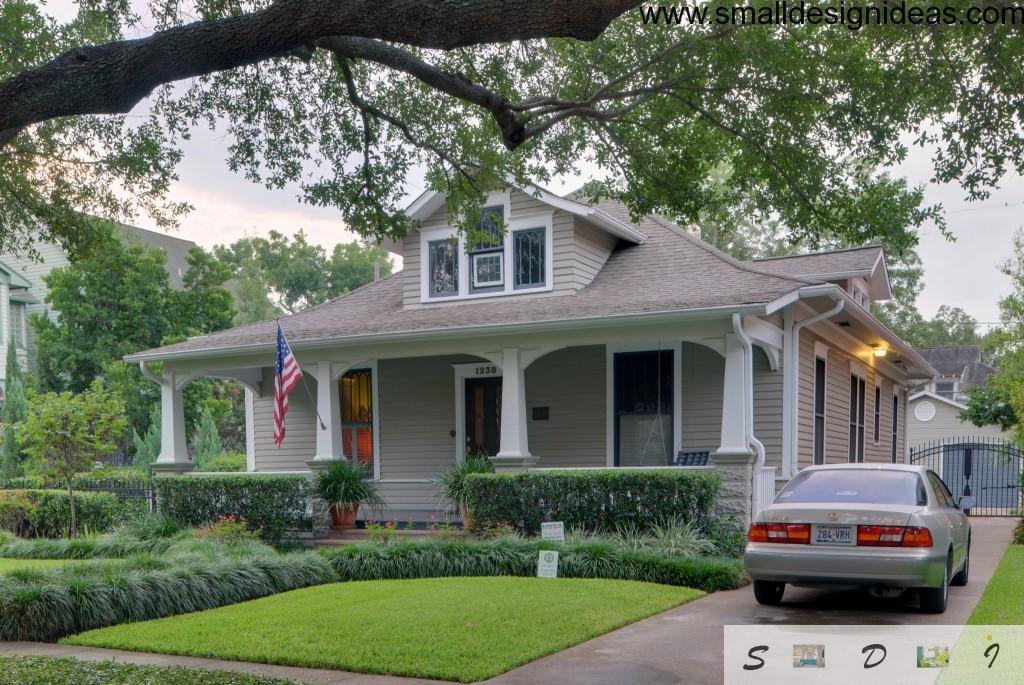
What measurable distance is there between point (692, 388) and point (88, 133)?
929 centimetres

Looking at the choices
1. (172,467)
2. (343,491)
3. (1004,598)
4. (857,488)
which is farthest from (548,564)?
(172,467)

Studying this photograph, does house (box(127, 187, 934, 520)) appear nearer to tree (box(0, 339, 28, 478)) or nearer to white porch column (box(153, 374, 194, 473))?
white porch column (box(153, 374, 194, 473))

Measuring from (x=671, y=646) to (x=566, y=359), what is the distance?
894 centimetres

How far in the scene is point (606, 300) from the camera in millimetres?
14492

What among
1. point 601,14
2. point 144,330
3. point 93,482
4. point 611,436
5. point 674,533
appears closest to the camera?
point 601,14

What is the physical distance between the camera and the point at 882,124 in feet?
32.2

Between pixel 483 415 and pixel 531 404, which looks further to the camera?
pixel 483 415

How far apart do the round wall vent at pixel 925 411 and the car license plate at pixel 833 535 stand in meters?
35.2

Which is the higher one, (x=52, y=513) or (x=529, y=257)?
(x=529, y=257)

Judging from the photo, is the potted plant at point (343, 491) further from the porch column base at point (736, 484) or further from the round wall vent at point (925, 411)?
the round wall vent at point (925, 411)

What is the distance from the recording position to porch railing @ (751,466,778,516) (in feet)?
42.2

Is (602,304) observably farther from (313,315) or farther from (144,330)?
(144,330)

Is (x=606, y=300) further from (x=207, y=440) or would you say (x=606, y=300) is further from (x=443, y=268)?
(x=207, y=440)

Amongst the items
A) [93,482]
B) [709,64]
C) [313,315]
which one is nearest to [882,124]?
[709,64]
